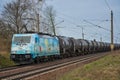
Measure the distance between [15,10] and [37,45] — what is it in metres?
23.6

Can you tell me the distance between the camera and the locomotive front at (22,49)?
1147 inches

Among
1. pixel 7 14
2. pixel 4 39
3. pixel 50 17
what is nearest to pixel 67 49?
pixel 4 39

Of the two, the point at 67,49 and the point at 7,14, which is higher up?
the point at 7,14

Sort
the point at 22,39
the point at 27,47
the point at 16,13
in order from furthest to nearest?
the point at 16,13
the point at 22,39
the point at 27,47

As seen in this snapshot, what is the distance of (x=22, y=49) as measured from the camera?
29438 mm

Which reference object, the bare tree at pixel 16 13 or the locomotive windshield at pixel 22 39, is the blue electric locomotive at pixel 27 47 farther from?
the bare tree at pixel 16 13

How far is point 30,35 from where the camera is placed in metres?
29.7

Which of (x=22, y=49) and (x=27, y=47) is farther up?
(x=27, y=47)

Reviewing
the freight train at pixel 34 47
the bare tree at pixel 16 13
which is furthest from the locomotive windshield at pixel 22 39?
the bare tree at pixel 16 13

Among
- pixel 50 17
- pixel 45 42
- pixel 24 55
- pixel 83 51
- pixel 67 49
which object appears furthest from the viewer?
pixel 50 17

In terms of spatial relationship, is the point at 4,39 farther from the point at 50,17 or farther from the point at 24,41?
the point at 50,17

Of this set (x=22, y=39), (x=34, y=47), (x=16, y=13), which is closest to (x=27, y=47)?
(x=34, y=47)

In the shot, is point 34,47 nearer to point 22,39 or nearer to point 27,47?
point 27,47

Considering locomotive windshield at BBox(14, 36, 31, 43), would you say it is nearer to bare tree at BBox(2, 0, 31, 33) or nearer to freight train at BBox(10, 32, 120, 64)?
freight train at BBox(10, 32, 120, 64)
